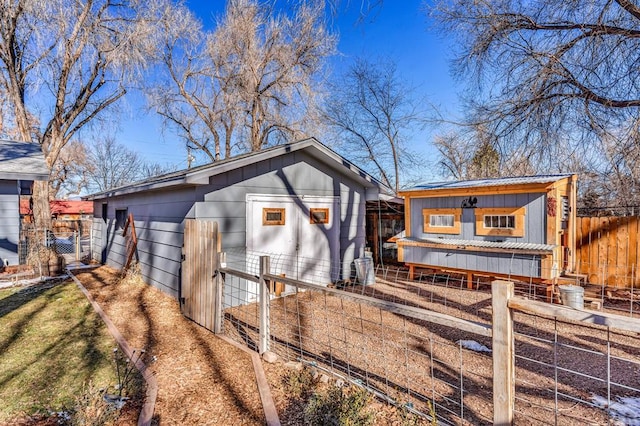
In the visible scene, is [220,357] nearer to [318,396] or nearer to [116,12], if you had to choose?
[318,396]

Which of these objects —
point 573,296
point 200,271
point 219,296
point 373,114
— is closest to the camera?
point 219,296

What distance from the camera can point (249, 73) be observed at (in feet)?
49.3

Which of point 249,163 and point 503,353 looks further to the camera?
point 249,163

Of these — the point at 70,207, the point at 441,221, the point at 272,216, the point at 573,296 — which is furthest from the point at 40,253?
the point at 70,207

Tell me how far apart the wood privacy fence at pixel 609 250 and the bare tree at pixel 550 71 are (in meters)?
2.23

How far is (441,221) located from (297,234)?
3548mm

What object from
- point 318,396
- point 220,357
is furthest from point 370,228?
point 318,396

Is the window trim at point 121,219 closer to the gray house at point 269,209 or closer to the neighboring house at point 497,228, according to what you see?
the gray house at point 269,209

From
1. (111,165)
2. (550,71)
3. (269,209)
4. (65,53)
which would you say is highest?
(65,53)

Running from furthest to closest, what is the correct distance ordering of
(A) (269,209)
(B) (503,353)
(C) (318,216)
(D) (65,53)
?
(D) (65,53) < (C) (318,216) < (A) (269,209) < (B) (503,353)

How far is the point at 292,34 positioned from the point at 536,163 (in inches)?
475

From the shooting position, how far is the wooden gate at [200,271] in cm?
458

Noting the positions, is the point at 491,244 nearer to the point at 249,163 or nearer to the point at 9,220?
the point at 249,163

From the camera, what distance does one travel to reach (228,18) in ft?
48.7
